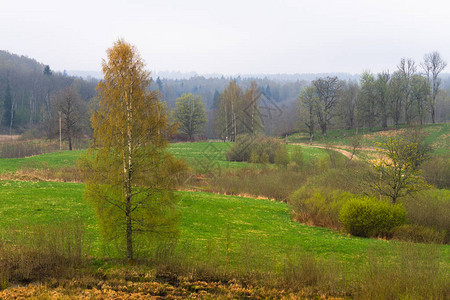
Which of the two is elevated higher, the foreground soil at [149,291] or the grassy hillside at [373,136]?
the grassy hillside at [373,136]

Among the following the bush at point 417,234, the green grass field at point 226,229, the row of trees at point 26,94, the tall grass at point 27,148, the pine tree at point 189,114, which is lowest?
the bush at point 417,234

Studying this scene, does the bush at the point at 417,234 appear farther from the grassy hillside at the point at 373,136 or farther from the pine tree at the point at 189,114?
the pine tree at the point at 189,114

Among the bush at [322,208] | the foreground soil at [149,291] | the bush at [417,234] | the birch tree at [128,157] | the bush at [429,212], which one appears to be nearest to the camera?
the foreground soil at [149,291]

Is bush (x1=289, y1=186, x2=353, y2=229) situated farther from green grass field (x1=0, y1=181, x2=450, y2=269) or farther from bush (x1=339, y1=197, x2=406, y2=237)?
bush (x1=339, y1=197, x2=406, y2=237)

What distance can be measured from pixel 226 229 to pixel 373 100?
2516 inches

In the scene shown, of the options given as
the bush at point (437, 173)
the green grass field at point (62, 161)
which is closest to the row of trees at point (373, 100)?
the green grass field at point (62, 161)

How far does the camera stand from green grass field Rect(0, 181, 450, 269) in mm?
12656

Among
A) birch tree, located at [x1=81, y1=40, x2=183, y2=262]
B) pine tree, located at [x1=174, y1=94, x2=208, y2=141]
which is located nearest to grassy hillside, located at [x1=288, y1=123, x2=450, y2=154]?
pine tree, located at [x1=174, y1=94, x2=208, y2=141]

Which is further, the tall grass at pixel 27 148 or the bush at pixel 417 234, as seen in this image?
the tall grass at pixel 27 148

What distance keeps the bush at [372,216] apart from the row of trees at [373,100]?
50037 mm

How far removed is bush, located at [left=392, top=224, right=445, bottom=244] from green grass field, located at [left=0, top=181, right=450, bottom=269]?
71.0 inches

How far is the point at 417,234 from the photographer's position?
688 inches

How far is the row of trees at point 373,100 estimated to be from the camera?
67.0 meters

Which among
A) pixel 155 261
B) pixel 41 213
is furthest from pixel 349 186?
pixel 41 213
